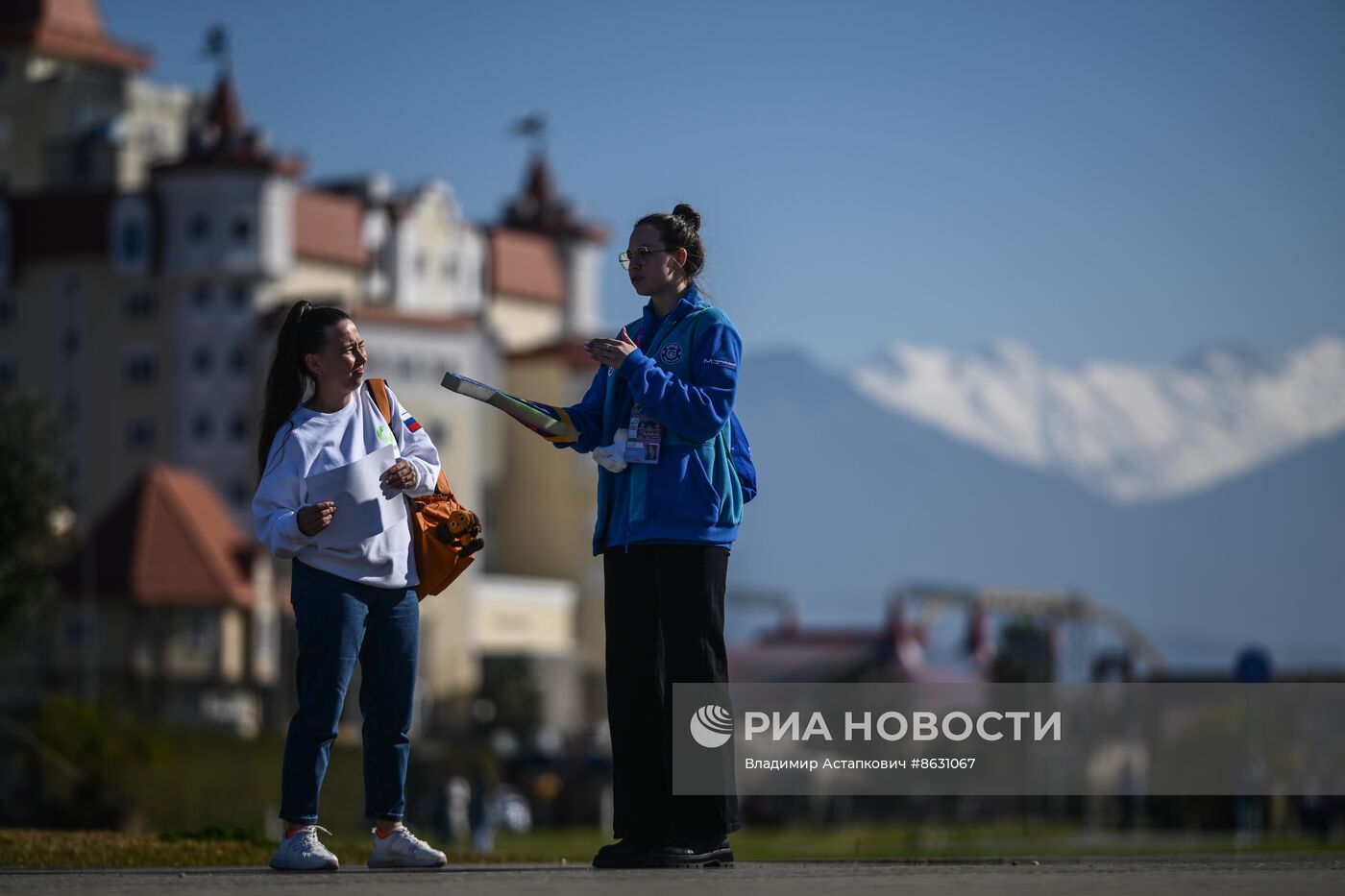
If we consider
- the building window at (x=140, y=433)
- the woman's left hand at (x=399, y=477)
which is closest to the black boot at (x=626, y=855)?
the woman's left hand at (x=399, y=477)

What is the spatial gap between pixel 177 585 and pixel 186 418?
56.5 ft

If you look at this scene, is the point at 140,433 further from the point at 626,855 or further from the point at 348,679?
the point at 626,855

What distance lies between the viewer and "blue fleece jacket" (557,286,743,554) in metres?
9.59

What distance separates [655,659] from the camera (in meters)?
9.82

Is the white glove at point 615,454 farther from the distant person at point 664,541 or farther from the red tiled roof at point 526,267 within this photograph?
the red tiled roof at point 526,267

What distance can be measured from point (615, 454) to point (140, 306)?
106330mm

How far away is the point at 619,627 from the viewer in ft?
32.3

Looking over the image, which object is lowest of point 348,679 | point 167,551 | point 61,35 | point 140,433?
point 348,679

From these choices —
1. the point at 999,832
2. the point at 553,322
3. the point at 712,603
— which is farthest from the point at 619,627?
the point at 553,322

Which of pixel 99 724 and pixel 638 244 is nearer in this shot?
pixel 638 244

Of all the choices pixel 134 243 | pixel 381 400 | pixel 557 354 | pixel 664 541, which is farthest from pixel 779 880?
pixel 557 354

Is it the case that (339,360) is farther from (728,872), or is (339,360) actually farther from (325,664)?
(728,872)

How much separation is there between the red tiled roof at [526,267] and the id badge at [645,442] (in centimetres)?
11906

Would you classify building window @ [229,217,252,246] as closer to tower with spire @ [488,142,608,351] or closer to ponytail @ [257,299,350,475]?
tower with spire @ [488,142,608,351]
